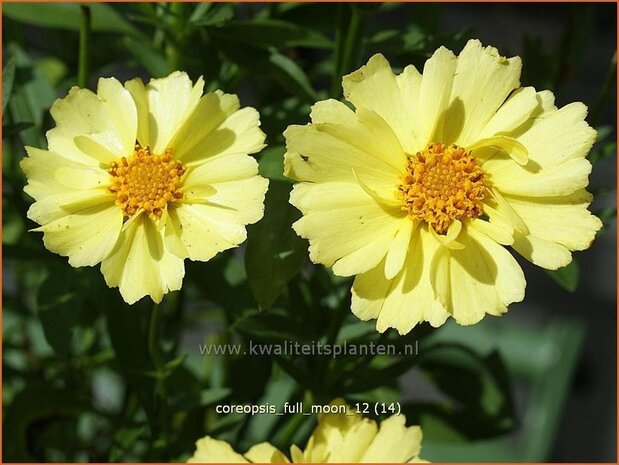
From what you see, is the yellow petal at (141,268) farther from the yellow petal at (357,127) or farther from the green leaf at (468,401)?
the green leaf at (468,401)

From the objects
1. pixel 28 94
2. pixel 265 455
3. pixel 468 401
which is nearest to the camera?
pixel 265 455

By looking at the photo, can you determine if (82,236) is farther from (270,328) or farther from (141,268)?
(270,328)

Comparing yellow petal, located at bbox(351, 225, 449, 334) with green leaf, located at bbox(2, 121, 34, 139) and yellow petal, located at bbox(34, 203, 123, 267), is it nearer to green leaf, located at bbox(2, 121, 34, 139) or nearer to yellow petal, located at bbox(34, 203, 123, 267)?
yellow petal, located at bbox(34, 203, 123, 267)

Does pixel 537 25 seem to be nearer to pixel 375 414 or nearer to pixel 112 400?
pixel 112 400

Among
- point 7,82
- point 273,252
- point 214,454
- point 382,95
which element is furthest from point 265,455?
point 7,82

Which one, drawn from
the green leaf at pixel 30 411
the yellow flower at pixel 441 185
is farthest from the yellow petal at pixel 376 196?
the green leaf at pixel 30 411

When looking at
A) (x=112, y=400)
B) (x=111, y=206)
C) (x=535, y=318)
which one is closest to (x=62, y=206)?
(x=111, y=206)
